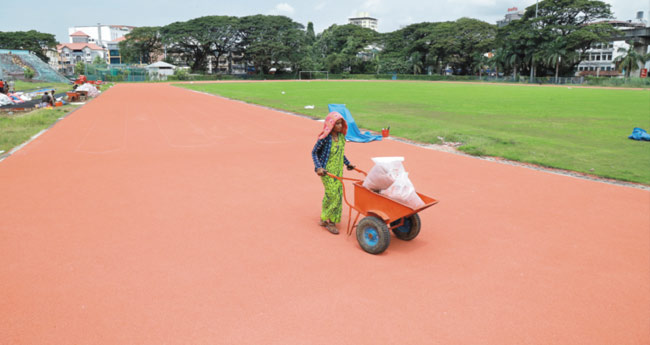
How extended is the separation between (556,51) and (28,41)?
9137cm

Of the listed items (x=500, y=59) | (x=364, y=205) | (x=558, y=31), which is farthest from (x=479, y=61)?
(x=364, y=205)

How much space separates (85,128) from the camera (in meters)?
15.0

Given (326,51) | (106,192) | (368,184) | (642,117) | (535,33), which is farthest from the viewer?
(326,51)

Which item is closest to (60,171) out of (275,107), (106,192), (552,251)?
(106,192)

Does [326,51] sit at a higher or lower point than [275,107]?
higher

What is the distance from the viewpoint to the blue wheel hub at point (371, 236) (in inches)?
188

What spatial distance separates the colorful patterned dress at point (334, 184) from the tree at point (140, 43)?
3415 inches

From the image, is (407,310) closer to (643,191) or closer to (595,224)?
(595,224)

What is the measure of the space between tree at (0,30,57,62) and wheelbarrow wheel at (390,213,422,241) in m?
93.0

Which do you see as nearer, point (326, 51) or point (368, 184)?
point (368, 184)

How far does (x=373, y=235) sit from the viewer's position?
482cm

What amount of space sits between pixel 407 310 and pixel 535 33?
6989 cm

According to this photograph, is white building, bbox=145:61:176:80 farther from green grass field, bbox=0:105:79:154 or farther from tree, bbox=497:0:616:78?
tree, bbox=497:0:616:78

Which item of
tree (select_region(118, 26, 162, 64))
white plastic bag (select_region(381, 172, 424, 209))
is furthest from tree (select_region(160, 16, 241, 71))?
white plastic bag (select_region(381, 172, 424, 209))
